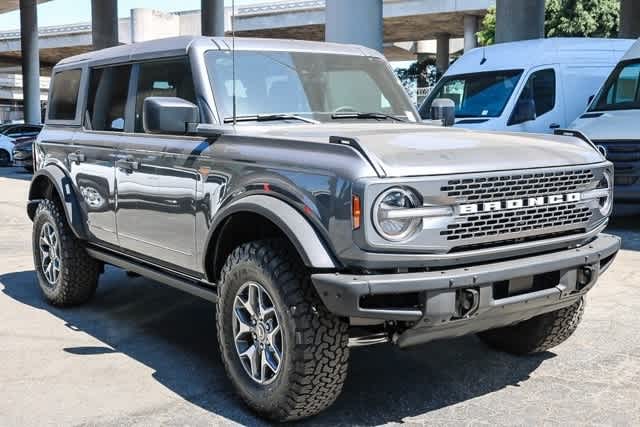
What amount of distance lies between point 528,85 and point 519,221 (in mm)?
8275

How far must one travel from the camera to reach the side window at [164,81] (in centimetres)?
479

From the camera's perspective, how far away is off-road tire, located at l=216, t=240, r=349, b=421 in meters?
3.60

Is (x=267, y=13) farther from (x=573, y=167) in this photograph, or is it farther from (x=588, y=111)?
(x=573, y=167)

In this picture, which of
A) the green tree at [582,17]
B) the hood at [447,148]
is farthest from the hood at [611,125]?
the green tree at [582,17]

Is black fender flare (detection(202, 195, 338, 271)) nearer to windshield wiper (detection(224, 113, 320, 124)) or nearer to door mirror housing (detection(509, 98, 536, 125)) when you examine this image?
windshield wiper (detection(224, 113, 320, 124))

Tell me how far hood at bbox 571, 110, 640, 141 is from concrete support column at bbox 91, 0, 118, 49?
84.2ft

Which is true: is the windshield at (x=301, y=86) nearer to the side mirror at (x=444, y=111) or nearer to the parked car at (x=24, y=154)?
the side mirror at (x=444, y=111)

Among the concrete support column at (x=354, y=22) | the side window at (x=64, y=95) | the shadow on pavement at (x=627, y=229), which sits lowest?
the shadow on pavement at (x=627, y=229)

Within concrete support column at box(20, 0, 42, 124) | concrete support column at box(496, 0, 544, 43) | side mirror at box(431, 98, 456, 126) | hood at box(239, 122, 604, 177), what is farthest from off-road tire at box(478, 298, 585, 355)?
concrete support column at box(20, 0, 42, 124)

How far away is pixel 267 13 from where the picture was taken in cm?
5319

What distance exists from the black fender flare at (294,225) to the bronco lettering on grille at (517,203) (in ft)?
2.15

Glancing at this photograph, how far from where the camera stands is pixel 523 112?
11250 millimetres

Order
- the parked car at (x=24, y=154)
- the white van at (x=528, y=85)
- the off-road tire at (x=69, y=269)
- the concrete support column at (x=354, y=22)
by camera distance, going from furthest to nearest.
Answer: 1. the parked car at (x=24, y=154)
2. the concrete support column at (x=354, y=22)
3. the white van at (x=528, y=85)
4. the off-road tire at (x=69, y=269)

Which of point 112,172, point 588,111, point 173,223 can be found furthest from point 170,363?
point 588,111
